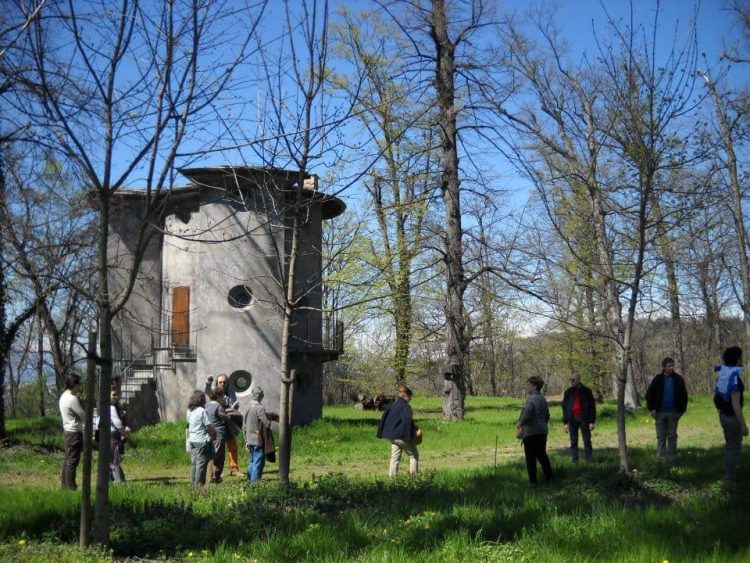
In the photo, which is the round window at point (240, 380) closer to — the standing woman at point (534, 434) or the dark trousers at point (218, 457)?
the dark trousers at point (218, 457)

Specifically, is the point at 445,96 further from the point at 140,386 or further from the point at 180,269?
the point at 140,386

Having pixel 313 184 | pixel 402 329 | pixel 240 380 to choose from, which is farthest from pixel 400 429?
pixel 402 329

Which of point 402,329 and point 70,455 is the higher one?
point 402,329

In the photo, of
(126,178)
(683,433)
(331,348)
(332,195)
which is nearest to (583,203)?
(332,195)

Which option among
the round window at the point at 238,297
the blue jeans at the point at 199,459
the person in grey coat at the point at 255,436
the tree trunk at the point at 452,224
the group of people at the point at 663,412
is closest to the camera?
the group of people at the point at 663,412

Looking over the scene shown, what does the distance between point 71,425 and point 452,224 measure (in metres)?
15.1

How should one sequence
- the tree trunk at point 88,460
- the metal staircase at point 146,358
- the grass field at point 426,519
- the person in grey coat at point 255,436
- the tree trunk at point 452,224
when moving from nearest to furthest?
the grass field at point 426,519, the tree trunk at point 88,460, the person in grey coat at point 255,436, the metal staircase at point 146,358, the tree trunk at point 452,224

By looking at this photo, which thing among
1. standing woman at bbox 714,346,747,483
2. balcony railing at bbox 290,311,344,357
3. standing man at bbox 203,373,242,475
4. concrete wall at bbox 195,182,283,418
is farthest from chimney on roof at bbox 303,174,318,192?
balcony railing at bbox 290,311,344,357

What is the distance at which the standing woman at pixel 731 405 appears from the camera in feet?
34.1

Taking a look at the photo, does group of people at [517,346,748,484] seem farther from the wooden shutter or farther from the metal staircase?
the wooden shutter

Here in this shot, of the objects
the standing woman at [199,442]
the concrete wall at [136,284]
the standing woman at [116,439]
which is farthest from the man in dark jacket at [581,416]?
the concrete wall at [136,284]

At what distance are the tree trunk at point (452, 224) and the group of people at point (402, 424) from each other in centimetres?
964

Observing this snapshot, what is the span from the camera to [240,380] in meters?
22.3

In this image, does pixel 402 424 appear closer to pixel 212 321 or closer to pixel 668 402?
pixel 668 402
